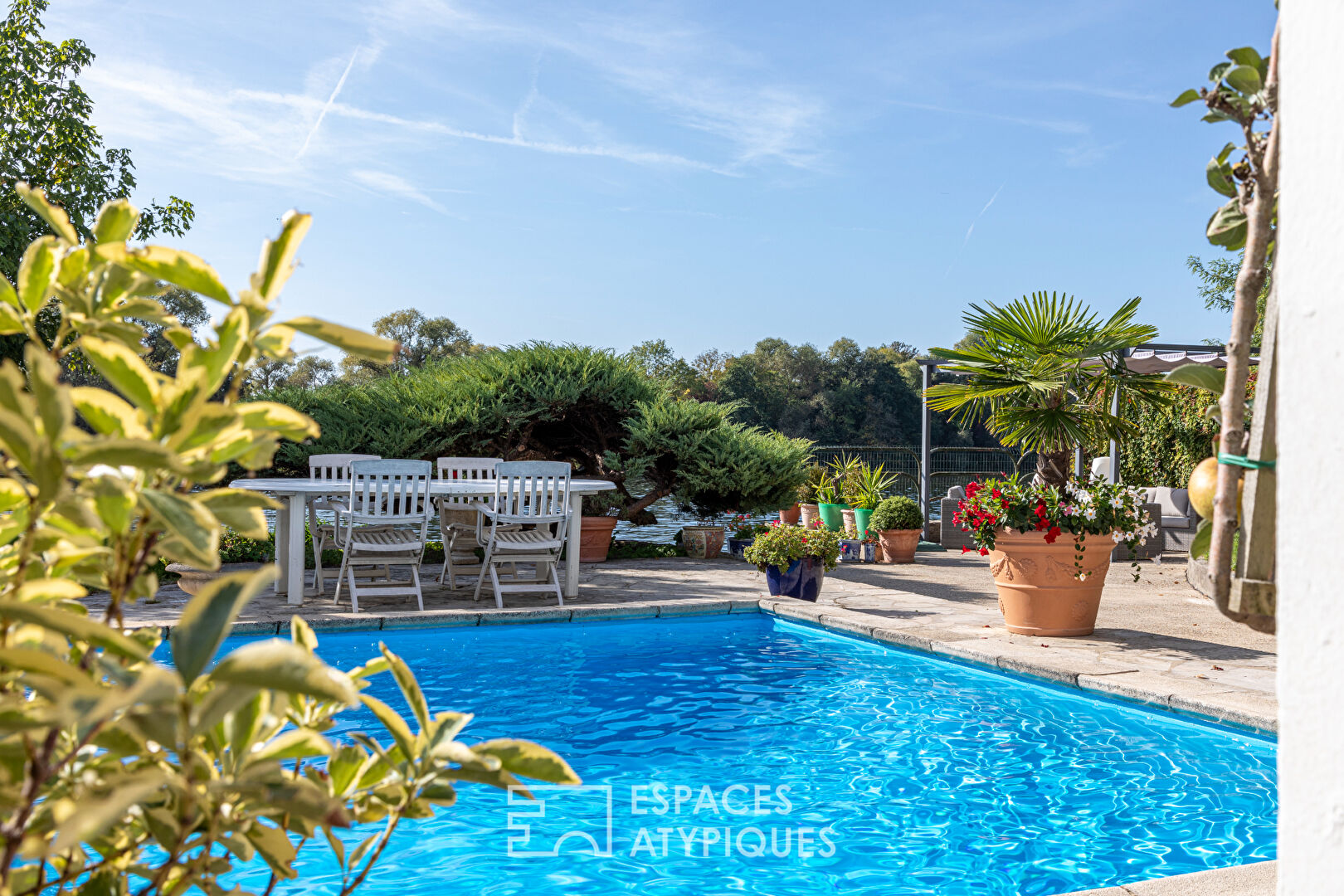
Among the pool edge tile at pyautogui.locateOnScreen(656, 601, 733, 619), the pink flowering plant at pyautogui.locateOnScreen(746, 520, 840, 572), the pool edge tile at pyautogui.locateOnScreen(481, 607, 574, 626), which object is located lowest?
the pool edge tile at pyautogui.locateOnScreen(481, 607, 574, 626)

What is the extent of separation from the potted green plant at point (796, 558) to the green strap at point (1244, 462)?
22.2 ft

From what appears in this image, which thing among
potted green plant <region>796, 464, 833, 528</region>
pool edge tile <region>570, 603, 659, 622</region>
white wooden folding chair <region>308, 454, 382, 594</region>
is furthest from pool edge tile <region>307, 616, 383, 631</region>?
potted green plant <region>796, 464, 833, 528</region>

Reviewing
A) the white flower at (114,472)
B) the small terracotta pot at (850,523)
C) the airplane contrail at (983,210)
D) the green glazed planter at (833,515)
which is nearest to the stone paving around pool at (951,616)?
the small terracotta pot at (850,523)

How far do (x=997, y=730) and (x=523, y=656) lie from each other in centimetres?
311

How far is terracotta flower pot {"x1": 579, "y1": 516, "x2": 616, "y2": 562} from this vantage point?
10.5 m

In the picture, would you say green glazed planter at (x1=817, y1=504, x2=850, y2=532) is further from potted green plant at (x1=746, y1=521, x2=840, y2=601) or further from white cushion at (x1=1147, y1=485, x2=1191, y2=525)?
potted green plant at (x1=746, y1=521, x2=840, y2=601)

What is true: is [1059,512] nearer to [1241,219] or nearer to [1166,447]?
[1241,219]

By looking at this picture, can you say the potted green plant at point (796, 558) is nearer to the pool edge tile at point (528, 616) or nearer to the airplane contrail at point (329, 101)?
the pool edge tile at point (528, 616)

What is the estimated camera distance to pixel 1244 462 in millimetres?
814

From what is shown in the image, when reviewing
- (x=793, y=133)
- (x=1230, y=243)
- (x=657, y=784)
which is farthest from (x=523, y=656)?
(x=793, y=133)

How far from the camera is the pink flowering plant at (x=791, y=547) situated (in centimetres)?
754

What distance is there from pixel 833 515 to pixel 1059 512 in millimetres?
6143

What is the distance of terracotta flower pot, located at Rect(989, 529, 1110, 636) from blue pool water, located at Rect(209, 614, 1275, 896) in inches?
28.6

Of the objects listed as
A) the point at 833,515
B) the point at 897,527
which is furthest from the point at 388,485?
the point at 833,515
